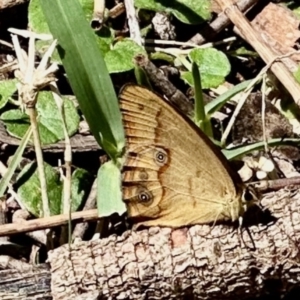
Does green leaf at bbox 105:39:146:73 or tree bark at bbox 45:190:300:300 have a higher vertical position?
green leaf at bbox 105:39:146:73

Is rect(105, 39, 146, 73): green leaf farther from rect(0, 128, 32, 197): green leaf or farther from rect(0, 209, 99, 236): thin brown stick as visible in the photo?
rect(0, 209, 99, 236): thin brown stick

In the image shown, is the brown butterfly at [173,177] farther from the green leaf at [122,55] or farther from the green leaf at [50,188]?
the green leaf at [122,55]

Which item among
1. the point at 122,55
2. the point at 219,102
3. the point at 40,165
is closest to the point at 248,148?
the point at 219,102

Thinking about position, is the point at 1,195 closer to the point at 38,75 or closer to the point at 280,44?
the point at 38,75

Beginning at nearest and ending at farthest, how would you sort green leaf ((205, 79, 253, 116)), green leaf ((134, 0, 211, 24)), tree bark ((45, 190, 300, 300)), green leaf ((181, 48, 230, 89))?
tree bark ((45, 190, 300, 300)) < green leaf ((205, 79, 253, 116)) < green leaf ((181, 48, 230, 89)) < green leaf ((134, 0, 211, 24))

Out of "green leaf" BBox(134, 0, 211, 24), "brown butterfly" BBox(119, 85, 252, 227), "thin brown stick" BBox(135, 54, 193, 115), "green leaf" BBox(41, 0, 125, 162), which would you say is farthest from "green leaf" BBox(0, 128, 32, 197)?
"green leaf" BBox(134, 0, 211, 24)

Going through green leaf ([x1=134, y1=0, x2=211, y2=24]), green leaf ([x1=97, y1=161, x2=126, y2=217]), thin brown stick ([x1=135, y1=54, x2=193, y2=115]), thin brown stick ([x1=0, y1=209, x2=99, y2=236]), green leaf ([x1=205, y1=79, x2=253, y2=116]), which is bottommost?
thin brown stick ([x1=0, y1=209, x2=99, y2=236])

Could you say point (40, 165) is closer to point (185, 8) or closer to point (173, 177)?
point (173, 177)
